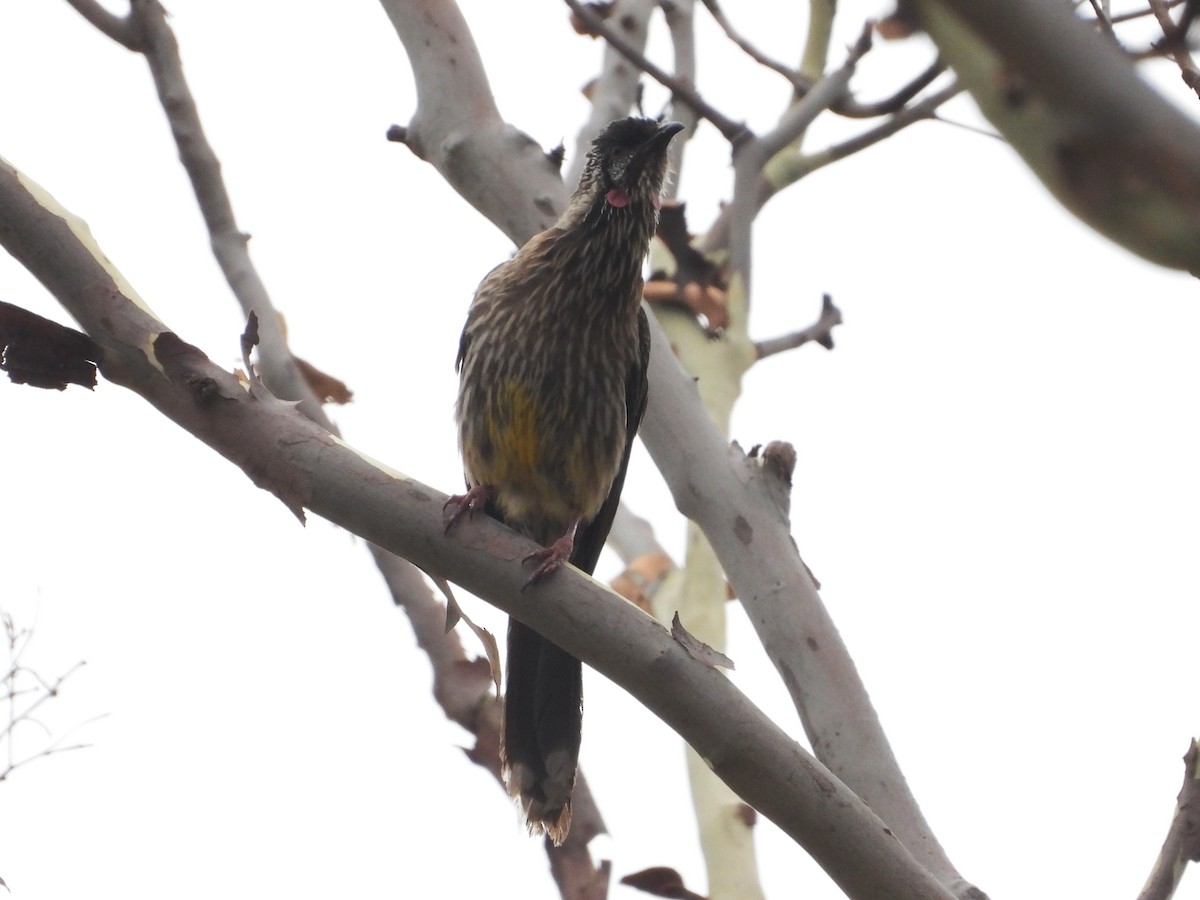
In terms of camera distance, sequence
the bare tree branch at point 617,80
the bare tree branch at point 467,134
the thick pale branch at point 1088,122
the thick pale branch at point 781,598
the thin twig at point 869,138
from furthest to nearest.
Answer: the bare tree branch at point 617,80
the thin twig at point 869,138
the bare tree branch at point 467,134
the thick pale branch at point 781,598
the thick pale branch at point 1088,122

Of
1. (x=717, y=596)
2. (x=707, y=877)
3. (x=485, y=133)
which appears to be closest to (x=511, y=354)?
(x=485, y=133)

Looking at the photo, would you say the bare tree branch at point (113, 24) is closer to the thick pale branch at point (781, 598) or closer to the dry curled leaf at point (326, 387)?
the dry curled leaf at point (326, 387)

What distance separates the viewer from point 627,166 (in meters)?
4.69

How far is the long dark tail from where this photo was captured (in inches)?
155

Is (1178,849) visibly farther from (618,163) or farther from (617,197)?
(618,163)

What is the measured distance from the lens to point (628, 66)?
5.28 meters

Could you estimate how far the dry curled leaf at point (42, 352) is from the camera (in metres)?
2.69

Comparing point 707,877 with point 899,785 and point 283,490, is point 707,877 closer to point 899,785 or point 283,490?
point 899,785

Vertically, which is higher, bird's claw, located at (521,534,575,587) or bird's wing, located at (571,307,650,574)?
bird's wing, located at (571,307,650,574)

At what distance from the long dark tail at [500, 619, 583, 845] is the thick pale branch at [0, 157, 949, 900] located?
1231mm

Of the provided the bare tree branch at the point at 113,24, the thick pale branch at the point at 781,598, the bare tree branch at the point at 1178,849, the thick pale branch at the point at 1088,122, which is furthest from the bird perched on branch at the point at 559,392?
→ the thick pale branch at the point at 1088,122

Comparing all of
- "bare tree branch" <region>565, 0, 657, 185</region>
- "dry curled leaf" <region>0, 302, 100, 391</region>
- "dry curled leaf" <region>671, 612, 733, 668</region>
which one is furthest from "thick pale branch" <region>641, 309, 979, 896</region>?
"dry curled leaf" <region>0, 302, 100, 391</region>

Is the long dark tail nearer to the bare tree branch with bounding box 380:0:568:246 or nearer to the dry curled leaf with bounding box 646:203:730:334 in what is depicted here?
the bare tree branch with bounding box 380:0:568:246

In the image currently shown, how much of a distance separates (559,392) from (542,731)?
3.48 ft
